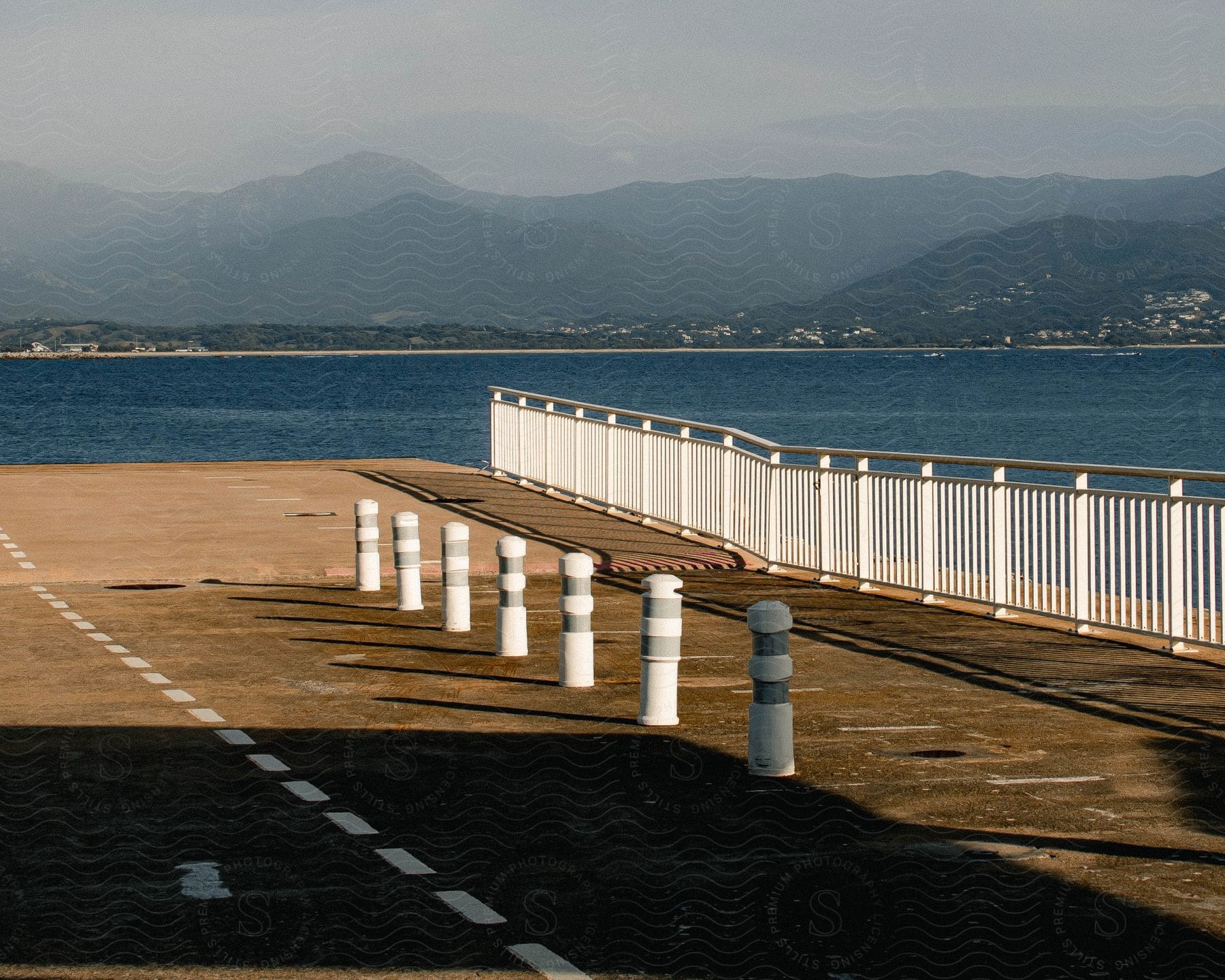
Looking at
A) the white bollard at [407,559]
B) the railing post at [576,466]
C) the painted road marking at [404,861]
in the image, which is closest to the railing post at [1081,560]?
the white bollard at [407,559]

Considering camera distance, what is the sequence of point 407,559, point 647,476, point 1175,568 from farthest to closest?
point 647,476
point 407,559
point 1175,568

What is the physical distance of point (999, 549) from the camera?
14977 mm

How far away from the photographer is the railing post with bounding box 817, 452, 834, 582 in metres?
17.7

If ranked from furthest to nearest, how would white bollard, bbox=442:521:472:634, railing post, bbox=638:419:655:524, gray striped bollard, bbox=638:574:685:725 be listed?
railing post, bbox=638:419:655:524, white bollard, bbox=442:521:472:634, gray striped bollard, bbox=638:574:685:725

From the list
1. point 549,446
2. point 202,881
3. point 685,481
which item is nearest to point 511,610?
point 202,881

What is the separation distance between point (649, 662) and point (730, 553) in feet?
31.3

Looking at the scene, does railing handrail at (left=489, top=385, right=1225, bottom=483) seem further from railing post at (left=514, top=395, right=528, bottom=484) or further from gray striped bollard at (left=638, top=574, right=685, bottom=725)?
railing post at (left=514, top=395, right=528, bottom=484)

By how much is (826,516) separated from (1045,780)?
350 inches

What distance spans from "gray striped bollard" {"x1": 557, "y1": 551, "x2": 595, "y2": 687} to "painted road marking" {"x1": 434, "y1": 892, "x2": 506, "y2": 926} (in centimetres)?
458

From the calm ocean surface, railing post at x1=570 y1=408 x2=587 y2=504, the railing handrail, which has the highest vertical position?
the railing handrail

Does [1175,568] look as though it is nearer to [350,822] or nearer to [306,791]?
[306,791]

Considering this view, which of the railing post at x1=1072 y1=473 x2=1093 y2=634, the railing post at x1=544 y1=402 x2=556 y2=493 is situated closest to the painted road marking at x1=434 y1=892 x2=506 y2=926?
the railing post at x1=1072 y1=473 x2=1093 y2=634

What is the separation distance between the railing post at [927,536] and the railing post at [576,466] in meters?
9.16

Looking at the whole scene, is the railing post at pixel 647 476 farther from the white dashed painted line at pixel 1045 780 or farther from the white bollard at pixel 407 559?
the white dashed painted line at pixel 1045 780
